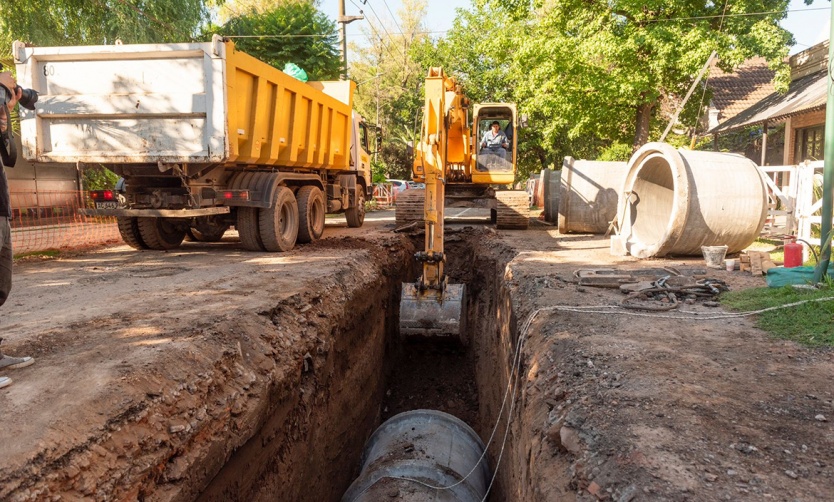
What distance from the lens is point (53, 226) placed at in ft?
40.6

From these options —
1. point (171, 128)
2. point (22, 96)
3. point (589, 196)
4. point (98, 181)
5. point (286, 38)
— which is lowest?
point (589, 196)

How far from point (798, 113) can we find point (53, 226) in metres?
16.2

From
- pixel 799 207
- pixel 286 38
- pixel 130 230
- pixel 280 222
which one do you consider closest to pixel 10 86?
pixel 280 222

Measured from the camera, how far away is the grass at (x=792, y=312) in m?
4.09

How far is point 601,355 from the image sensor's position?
3842 millimetres

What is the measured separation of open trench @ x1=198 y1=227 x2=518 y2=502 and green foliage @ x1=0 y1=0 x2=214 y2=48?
9.70 m

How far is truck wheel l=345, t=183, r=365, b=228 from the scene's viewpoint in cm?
1399

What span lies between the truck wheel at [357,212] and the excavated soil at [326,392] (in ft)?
19.7

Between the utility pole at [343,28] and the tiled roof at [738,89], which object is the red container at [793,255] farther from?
the utility pole at [343,28]

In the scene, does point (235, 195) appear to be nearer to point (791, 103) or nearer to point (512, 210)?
point (512, 210)

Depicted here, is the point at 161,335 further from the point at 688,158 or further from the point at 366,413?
the point at 688,158

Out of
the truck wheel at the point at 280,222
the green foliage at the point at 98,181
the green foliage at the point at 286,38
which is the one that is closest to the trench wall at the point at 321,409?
the truck wheel at the point at 280,222

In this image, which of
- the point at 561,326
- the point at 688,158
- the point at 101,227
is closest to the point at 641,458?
the point at 561,326

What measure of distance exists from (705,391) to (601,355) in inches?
31.4
